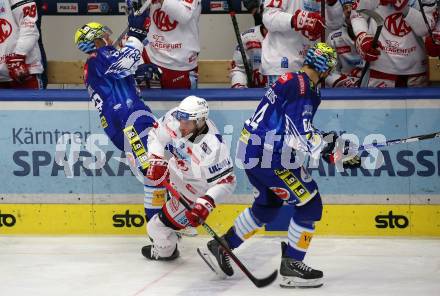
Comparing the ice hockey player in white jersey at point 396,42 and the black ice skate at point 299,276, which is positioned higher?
the ice hockey player in white jersey at point 396,42

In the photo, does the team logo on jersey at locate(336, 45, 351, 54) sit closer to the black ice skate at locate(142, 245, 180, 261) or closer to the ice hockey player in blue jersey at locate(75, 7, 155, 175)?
the ice hockey player in blue jersey at locate(75, 7, 155, 175)

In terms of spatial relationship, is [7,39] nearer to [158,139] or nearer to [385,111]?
[158,139]

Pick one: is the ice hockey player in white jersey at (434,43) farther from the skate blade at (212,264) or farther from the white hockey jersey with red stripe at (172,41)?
the skate blade at (212,264)

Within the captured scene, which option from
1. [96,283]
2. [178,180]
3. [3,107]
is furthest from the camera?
[3,107]

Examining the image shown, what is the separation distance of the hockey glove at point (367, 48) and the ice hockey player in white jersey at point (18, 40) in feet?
7.63

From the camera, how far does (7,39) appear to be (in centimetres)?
895

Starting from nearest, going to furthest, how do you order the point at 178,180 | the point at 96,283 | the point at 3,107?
the point at 96,283
the point at 178,180
the point at 3,107

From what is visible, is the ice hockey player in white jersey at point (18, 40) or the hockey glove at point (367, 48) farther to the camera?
the ice hockey player in white jersey at point (18, 40)

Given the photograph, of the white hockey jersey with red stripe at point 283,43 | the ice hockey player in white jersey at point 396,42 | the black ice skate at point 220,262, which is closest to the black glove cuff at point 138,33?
the white hockey jersey with red stripe at point 283,43

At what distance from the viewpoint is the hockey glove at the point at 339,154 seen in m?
7.17

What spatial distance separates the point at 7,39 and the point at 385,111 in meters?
2.76

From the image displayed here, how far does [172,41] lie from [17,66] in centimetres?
114

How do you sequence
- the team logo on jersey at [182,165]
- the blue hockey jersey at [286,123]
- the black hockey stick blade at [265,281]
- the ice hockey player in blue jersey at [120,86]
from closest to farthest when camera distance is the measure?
the black hockey stick blade at [265,281], the blue hockey jersey at [286,123], the team logo on jersey at [182,165], the ice hockey player in blue jersey at [120,86]

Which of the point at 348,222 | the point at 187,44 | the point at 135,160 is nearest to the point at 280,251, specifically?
the point at 348,222
